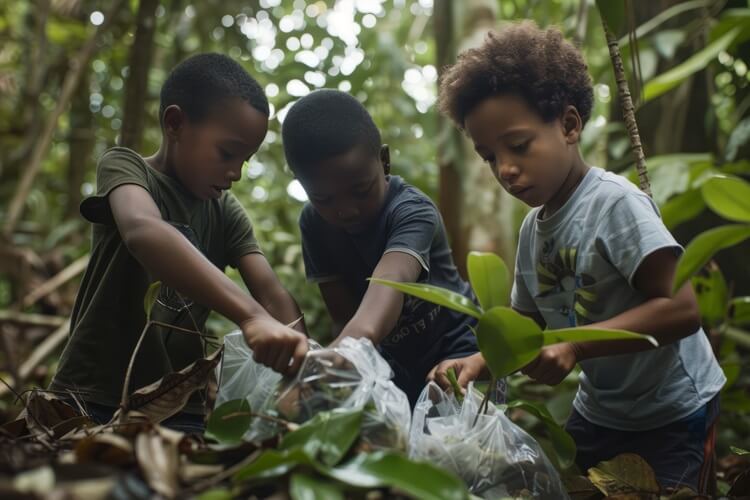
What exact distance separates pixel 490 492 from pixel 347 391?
0.30 meters

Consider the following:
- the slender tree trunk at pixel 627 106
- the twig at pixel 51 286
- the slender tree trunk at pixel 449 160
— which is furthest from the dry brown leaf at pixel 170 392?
the twig at pixel 51 286

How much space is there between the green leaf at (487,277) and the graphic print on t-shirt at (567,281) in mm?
217

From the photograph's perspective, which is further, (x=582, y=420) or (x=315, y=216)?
(x=315, y=216)

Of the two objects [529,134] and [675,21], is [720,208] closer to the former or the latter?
[529,134]

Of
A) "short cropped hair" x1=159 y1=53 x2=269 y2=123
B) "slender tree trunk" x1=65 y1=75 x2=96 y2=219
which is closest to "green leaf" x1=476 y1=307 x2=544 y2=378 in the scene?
"short cropped hair" x1=159 y1=53 x2=269 y2=123

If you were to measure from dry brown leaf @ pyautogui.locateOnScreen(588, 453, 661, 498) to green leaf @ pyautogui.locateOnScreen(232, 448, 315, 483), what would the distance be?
668 mm

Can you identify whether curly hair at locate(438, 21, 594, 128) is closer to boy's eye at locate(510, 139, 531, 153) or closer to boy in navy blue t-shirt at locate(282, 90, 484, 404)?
boy's eye at locate(510, 139, 531, 153)

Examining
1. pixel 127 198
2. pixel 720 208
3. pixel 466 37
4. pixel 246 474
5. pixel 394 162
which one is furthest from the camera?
pixel 394 162

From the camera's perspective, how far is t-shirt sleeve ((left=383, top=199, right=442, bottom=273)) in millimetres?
1533

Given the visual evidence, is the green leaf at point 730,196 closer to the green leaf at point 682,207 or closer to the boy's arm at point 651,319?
the boy's arm at point 651,319

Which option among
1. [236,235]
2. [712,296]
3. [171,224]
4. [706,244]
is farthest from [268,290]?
[712,296]

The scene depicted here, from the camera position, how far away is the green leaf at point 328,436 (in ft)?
3.07

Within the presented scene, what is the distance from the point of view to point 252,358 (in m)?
1.25

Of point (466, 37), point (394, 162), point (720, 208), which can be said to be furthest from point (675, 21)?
point (720, 208)
